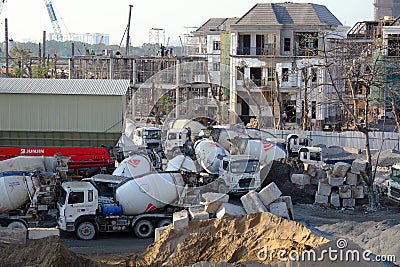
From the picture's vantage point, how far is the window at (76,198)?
18.9 meters

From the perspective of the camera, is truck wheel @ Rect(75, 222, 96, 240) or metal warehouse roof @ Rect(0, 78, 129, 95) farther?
metal warehouse roof @ Rect(0, 78, 129, 95)

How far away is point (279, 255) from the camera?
41.0 ft

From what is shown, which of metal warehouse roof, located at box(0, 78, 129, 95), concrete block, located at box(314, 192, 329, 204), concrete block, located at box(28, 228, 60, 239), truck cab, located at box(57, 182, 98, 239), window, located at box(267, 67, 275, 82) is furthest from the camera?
window, located at box(267, 67, 275, 82)

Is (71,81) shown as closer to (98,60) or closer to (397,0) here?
(98,60)

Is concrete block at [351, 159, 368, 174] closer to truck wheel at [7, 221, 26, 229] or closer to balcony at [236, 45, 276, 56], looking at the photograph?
truck wheel at [7, 221, 26, 229]

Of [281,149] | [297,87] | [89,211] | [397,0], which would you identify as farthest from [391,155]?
[397,0]

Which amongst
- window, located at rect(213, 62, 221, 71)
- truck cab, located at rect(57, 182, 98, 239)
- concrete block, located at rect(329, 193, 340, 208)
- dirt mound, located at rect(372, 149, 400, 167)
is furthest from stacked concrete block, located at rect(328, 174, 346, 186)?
window, located at rect(213, 62, 221, 71)

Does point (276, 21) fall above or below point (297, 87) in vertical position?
above

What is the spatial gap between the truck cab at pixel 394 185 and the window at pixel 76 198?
440 inches

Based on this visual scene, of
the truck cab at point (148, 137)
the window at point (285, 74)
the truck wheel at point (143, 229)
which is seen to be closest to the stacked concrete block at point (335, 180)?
the truck wheel at point (143, 229)

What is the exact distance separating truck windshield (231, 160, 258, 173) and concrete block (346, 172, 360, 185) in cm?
329

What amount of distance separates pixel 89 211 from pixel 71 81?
693 inches

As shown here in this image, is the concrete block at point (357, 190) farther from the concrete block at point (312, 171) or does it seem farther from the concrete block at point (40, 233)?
the concrete block at point (40, 233)

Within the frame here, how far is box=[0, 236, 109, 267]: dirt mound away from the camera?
13.4 meters
